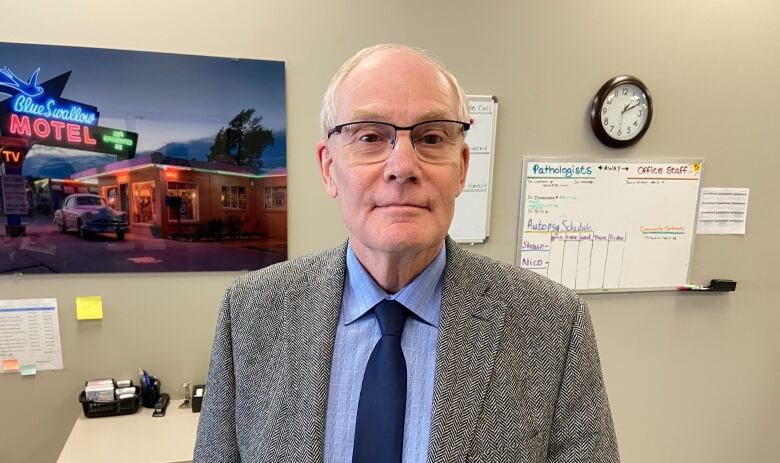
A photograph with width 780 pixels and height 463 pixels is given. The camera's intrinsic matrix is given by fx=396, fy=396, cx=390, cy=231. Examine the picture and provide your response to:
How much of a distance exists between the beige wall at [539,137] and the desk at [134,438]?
0.17 metres

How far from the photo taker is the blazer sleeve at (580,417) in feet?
2.40

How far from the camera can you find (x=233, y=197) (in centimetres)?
167

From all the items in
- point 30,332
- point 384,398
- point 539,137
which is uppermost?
point 539,137

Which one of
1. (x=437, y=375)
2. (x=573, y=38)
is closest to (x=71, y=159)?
(x=437, y=375)

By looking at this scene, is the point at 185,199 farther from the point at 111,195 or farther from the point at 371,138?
the point at 371,138

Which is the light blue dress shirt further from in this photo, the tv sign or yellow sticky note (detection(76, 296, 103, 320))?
the tv sign

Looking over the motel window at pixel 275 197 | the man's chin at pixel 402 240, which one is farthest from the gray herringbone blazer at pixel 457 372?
the motel window at pixel 275 197

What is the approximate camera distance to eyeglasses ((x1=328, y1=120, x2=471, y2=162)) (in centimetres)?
73

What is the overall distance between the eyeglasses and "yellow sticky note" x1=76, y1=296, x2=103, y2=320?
147 centimetres

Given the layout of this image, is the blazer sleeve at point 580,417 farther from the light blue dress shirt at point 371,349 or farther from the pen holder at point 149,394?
the pen holder at point 149,394

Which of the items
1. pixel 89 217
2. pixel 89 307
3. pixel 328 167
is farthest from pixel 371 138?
pixel 89 307

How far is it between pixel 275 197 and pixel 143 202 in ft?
1.71

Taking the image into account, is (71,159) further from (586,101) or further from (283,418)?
(586,101)

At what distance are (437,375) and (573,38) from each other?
168 cm
